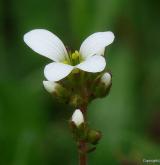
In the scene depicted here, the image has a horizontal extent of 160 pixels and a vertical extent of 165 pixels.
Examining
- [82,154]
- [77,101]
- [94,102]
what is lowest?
[82,154]

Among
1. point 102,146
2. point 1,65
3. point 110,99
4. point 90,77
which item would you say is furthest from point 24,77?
point 90,77

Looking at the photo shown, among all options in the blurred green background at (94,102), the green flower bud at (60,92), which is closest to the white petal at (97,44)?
the green flower bud at (60,92)

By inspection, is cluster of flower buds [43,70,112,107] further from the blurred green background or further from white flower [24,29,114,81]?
the blurred green background

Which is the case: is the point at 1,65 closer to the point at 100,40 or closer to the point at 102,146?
the point at 102,146

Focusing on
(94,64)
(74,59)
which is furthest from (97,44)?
(94,64)

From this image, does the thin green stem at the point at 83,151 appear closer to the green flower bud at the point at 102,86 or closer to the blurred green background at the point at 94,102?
the green flower bud at the point at 102,86

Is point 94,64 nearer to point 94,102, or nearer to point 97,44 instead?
point 97,44

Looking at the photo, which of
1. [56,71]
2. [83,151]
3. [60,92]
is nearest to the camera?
[56,71]

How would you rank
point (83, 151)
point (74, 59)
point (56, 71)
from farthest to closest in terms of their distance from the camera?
point (74, 59) → point (83, 151) → point (56, 71)
